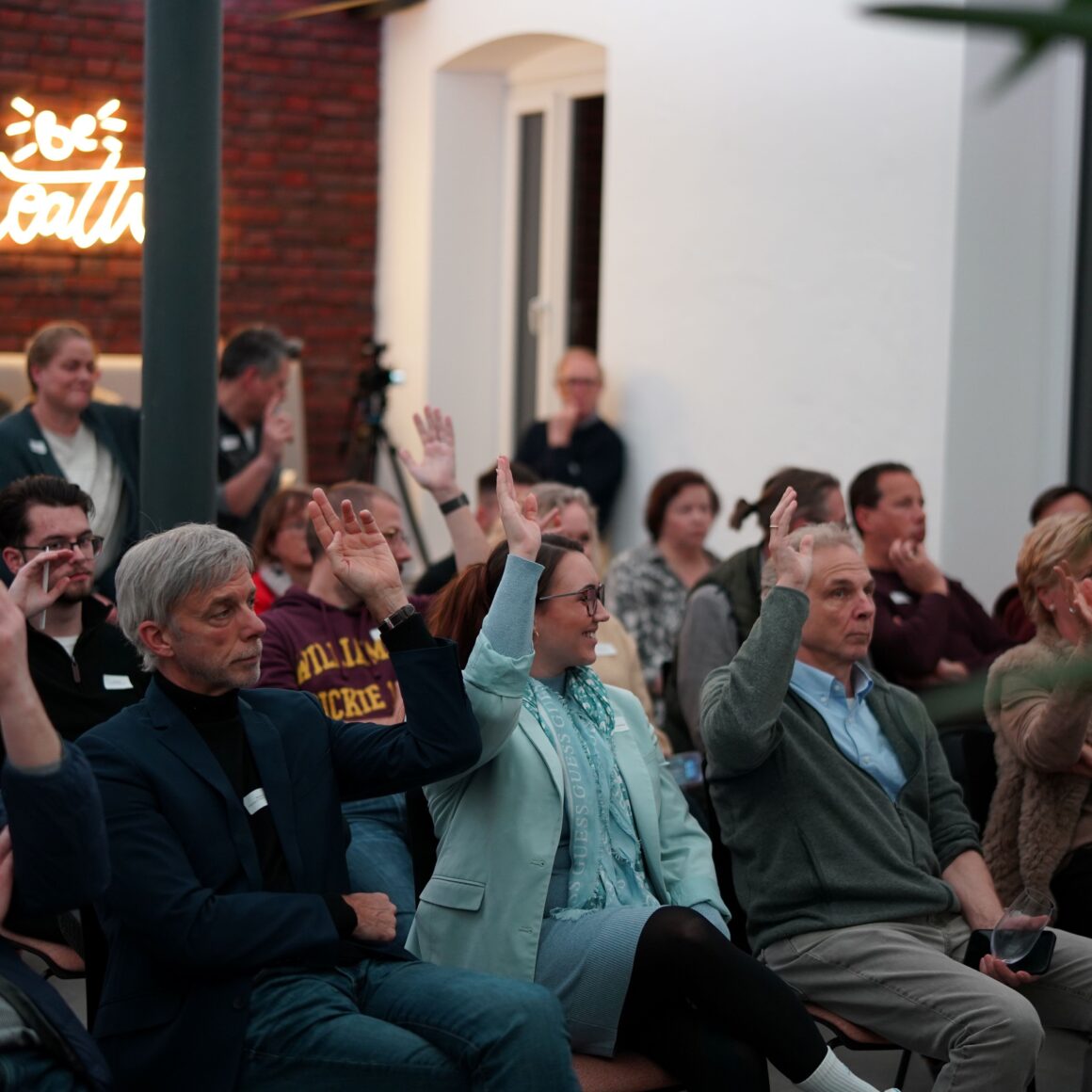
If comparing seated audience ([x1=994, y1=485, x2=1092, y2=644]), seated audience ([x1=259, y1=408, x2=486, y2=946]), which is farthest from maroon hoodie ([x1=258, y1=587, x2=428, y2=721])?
seated audience ([x1=994, y1=485, x2=1092, y2=644])

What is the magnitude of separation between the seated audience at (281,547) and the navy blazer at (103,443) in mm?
395

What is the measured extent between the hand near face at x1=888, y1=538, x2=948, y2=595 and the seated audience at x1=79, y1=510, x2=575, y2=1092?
222 cm

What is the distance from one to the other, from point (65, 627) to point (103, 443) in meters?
1.24

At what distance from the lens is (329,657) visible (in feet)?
11.9

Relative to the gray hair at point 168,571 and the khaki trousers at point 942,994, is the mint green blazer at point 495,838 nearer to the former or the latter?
the gray hair at point 168,571

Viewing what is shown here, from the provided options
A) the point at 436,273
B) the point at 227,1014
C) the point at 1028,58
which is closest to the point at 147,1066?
the point at 227,1014

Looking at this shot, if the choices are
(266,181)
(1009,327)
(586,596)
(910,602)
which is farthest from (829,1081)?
(266,181)

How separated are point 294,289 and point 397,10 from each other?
1540 millimetres

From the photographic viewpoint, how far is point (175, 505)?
3.21 m

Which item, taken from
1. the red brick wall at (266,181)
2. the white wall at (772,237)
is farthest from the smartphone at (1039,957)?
the red brick wall at (266,181)

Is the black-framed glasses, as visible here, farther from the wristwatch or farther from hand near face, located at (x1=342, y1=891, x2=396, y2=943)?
hand near face, located at (x1=342, y1=891, x2=396, y2=943)

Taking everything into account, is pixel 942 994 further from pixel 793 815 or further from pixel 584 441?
pixel 584 441

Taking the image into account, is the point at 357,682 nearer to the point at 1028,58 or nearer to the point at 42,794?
the point at 42,794

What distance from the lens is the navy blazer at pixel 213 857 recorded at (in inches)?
84.0
